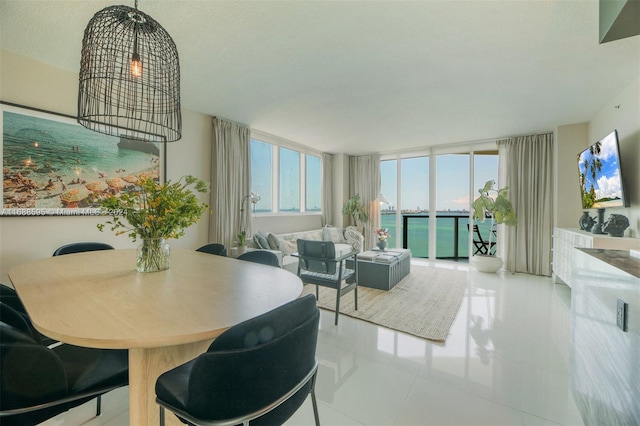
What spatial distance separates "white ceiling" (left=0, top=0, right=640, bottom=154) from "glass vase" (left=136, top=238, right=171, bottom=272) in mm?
1637

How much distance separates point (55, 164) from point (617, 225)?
599 cm

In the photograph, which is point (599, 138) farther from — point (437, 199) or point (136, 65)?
point (136, 65)

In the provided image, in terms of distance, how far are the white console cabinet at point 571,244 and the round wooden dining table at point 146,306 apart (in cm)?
348

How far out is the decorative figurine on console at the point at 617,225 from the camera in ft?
9.21

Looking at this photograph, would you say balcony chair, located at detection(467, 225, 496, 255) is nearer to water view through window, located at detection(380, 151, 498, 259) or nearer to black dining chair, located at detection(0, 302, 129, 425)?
water view through window, located at detection(380, 151, 498, 259)

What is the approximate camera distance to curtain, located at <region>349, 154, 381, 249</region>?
21.6 ft

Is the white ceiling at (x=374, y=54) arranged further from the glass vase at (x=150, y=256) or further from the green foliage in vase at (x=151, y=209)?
the glass vase at (x=150, y=256)

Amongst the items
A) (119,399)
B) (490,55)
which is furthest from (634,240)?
(119,399)

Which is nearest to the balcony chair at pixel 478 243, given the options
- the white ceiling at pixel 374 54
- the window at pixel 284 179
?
the white ceiling at pixel 374 54

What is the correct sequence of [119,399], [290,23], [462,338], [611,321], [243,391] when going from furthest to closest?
[462,338], [290,23], [119,399], [611,321], [243,391]

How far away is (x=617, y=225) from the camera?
9.30 feet

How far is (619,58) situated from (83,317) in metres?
4.26

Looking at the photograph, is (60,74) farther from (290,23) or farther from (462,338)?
(462,338)

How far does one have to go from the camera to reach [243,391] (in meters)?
0.74
